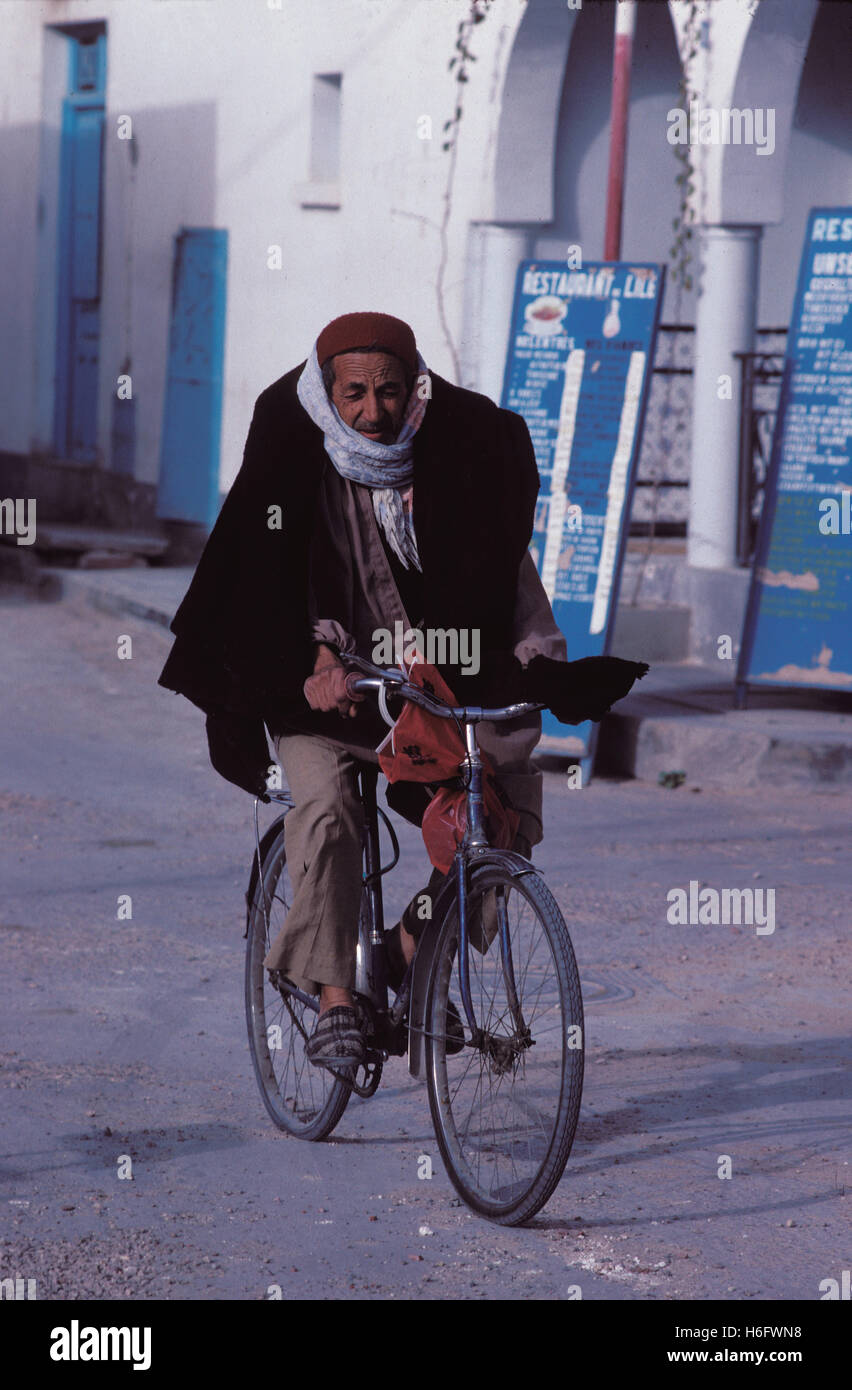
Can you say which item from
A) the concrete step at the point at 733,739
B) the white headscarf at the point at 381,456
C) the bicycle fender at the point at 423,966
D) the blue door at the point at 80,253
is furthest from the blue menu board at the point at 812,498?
the blue door at the point at 80,253

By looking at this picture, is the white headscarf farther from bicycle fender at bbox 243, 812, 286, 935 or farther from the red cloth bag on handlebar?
bicycle fender at bbox 243, 812, 286, 935

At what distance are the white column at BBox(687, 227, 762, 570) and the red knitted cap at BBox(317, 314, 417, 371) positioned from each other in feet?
22.8

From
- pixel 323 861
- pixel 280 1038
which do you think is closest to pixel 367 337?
pixel 323 861

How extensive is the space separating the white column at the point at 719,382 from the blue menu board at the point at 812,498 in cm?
162

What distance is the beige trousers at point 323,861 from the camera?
13.9ft

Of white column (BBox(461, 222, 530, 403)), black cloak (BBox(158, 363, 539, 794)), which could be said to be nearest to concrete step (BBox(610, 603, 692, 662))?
white column (BBox(461, 222, 530, 403))

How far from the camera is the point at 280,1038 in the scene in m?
4.84

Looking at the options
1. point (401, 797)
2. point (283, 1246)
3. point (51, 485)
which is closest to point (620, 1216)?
point (283, 1246)

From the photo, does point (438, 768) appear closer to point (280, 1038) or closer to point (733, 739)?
point (280, 1038)

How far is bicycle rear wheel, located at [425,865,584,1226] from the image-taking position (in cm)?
391

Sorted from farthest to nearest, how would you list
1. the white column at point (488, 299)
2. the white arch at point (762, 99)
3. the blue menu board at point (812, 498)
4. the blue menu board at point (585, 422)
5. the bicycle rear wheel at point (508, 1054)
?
the white column at point (488, 299)
the white arch at point (762, 99)
the blue menu board at point (812, 498)
the blue menu board at point (585, 422)
the bicycle rear wheel at point (508, 1054)

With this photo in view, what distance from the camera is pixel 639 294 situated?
9102mm

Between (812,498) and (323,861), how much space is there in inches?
217

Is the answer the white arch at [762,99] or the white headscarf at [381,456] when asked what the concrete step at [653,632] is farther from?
the white headscarf at [381,456]
